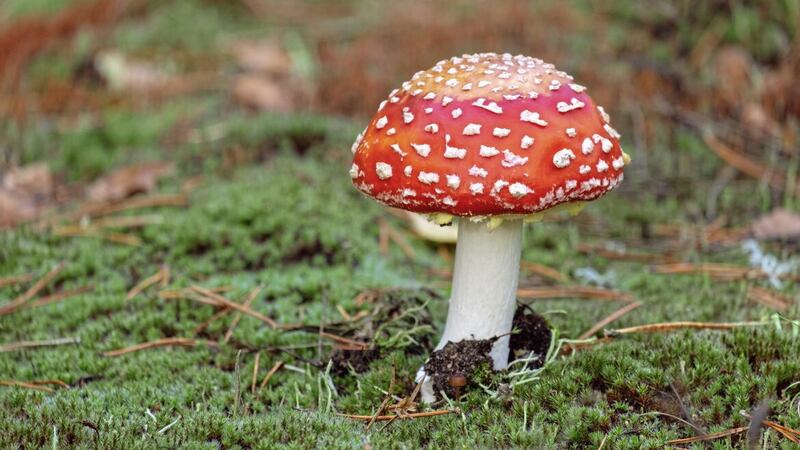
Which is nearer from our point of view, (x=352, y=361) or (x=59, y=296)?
(x=352, y=361)

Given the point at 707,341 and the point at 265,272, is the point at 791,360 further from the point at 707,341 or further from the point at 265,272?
the point at 265,272

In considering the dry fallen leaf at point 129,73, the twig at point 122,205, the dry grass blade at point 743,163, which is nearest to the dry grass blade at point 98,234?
the twig at point 122,205

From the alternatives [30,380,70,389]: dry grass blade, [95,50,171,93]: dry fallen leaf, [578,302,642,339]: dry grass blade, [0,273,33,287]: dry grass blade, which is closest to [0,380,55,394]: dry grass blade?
[30,380,70,389]: dry grass blade

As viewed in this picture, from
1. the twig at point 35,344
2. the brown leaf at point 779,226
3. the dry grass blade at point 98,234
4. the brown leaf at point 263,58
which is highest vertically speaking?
the brown leaf at point 263,58

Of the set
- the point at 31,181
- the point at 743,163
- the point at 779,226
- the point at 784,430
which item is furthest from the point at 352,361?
the point at 743,163

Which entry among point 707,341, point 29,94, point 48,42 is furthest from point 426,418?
point 48,42

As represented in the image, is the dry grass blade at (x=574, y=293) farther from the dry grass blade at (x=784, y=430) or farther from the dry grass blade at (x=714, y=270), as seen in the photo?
the dry grass blade at (x=784, y=430)

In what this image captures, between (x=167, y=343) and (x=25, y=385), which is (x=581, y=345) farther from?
(x=25, y=385)
